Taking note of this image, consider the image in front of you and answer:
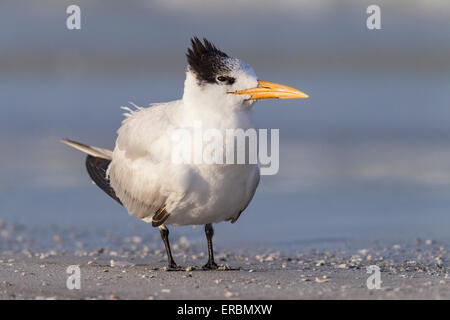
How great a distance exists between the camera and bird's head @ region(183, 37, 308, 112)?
4988 mm

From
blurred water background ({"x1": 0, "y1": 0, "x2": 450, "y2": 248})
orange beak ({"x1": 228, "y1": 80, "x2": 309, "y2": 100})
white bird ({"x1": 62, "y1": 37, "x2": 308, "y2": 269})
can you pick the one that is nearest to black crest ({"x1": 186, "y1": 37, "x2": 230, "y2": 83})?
white bird ({"x1": 62, "y1": 37, "x2": 308, "y2": 269})

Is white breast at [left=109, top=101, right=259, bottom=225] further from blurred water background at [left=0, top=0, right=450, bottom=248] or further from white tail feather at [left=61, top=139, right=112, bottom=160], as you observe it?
blurred water background at [left=0, top=0, right=450, bottom=248]

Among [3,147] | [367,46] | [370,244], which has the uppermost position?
[367,46]

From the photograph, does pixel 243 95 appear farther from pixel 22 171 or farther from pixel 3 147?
pixel 3 147

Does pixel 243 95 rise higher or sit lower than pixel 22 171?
higher

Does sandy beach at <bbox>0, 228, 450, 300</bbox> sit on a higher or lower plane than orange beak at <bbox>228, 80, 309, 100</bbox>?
lower

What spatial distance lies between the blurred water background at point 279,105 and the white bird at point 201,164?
1.61 m

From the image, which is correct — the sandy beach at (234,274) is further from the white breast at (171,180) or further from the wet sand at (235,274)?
the white breast at (171,180)

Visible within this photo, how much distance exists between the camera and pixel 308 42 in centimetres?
2077

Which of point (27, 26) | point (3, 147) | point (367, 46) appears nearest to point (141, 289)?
point (3, 147)

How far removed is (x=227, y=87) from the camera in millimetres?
5023

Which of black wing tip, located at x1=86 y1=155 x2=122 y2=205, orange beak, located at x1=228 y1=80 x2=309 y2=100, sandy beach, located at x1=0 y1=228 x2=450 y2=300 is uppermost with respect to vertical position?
orange beak, located at x1=228 y1=80 x2=309 y2=100
